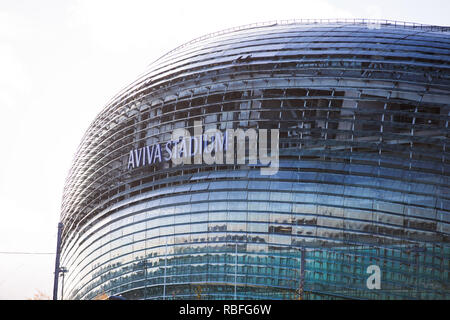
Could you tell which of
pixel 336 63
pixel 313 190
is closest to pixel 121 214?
pixel 313 190

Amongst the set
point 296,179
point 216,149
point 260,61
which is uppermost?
point 260,61

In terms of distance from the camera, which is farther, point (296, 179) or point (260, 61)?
point (260, 61)

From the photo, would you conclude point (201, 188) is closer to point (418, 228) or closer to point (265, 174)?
point (265, 174)

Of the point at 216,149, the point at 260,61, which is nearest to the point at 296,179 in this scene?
the point at 216,149

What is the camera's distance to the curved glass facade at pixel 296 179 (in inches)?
1884

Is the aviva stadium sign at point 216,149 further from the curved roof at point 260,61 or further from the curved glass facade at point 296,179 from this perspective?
the curved roof at point 260,61

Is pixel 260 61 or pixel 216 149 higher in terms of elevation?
pixel 260 61

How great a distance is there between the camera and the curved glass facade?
4784 cm

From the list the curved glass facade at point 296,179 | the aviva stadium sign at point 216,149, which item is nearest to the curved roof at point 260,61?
the curved glass facade at point 296,179

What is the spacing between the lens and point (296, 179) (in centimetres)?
5200

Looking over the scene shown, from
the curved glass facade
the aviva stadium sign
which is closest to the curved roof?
the curved glass facade

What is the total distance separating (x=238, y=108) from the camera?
2163 inches

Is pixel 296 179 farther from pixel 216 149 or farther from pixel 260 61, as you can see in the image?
pixel 260 61

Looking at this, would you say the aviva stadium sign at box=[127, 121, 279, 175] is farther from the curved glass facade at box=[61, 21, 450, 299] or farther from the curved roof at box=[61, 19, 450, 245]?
the curved roof at box=[61, 19, 450, 245]
